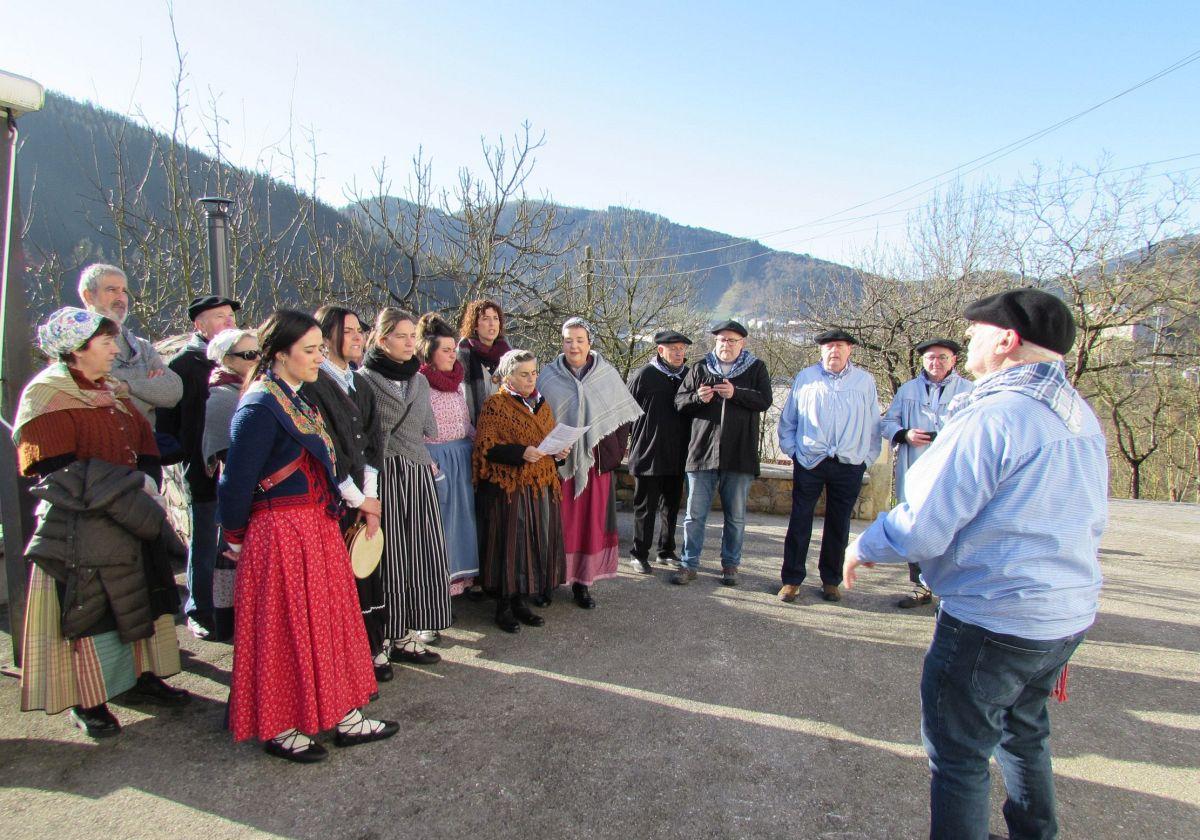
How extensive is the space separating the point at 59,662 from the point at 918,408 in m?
4.94

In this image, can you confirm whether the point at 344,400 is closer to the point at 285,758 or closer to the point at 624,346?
the point at 285,758

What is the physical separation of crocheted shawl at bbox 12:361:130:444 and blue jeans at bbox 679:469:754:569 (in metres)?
3.63

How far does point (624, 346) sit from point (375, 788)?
12.7 m

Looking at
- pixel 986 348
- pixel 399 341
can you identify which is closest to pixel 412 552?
pixel 399 341

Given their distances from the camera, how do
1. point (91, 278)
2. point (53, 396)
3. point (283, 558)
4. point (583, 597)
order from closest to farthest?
point (283, 558)
point (53, 396)
point (91, 278)
point (583, 597)

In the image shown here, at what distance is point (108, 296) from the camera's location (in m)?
3.51

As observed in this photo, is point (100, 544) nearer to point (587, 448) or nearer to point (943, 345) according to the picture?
point (587, 448)

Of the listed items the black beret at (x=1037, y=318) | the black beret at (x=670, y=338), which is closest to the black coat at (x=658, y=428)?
the black beret at (x=670, y=338)

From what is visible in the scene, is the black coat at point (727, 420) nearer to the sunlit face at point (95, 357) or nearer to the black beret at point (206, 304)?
the black beret at point (206, 304)

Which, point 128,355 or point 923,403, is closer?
point 128,355

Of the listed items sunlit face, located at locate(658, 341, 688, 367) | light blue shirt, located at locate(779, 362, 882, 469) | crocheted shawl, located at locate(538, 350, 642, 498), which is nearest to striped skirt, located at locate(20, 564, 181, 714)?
crocheted shawl, located at locate(538, 350, 642, 498)

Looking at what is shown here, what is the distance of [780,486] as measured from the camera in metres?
7.48

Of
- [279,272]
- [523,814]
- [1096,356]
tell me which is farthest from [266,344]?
[1096,356]

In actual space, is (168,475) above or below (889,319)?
below
